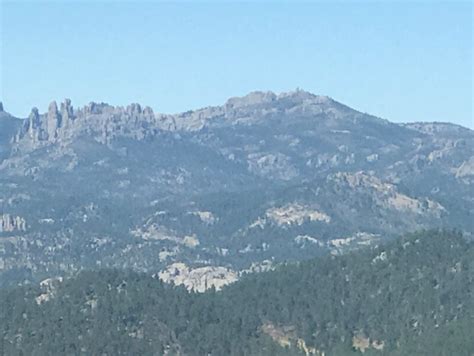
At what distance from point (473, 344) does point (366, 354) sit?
61.4 ft

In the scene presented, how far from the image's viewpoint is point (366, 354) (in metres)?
198

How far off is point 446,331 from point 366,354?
13.6 m

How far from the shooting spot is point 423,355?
187m

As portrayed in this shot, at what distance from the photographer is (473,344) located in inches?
7416

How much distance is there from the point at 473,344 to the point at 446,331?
11018mm

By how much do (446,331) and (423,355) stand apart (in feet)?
44.8

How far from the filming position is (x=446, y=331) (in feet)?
653

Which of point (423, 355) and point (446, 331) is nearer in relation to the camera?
point (423, 355)

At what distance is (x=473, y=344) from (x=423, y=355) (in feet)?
27.0
